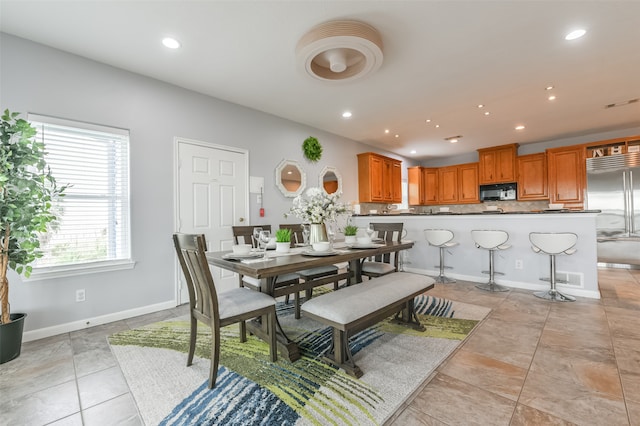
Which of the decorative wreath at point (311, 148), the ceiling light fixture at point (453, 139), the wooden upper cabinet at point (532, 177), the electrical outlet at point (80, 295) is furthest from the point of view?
the wooden upper cabinet at point (532, 177)

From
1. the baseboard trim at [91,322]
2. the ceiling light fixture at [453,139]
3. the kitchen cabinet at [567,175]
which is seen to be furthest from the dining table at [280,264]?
the kitchen cabinet at [567,175]

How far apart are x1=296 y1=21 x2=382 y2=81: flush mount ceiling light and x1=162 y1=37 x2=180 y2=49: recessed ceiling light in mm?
1152

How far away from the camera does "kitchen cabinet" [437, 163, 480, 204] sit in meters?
7.18

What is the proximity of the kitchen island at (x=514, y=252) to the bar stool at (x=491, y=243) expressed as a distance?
0.79ft

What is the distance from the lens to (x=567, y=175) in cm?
571

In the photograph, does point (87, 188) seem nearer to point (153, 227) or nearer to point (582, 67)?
point (153, 227)

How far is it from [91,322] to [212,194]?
188 centimetres

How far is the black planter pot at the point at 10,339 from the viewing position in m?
2.08

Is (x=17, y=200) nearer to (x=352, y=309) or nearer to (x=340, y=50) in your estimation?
(x=352, y=309)

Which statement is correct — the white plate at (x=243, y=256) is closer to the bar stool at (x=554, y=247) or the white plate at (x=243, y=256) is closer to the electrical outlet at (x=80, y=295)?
the electrical outlet at (x=80, y=295)

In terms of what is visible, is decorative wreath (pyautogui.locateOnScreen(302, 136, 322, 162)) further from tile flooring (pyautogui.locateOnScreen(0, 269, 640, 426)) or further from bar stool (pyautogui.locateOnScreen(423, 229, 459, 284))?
tile flooring (pyautogui.locateOnScreen(0, 269, 640, 426))

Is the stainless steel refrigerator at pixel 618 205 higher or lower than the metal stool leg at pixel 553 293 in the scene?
higher

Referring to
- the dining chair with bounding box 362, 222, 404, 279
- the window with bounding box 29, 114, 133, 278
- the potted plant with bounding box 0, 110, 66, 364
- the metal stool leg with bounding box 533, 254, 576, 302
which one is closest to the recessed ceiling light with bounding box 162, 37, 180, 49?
the window with bounding box 29, 114, 133, 278

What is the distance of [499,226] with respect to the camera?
4145mm
